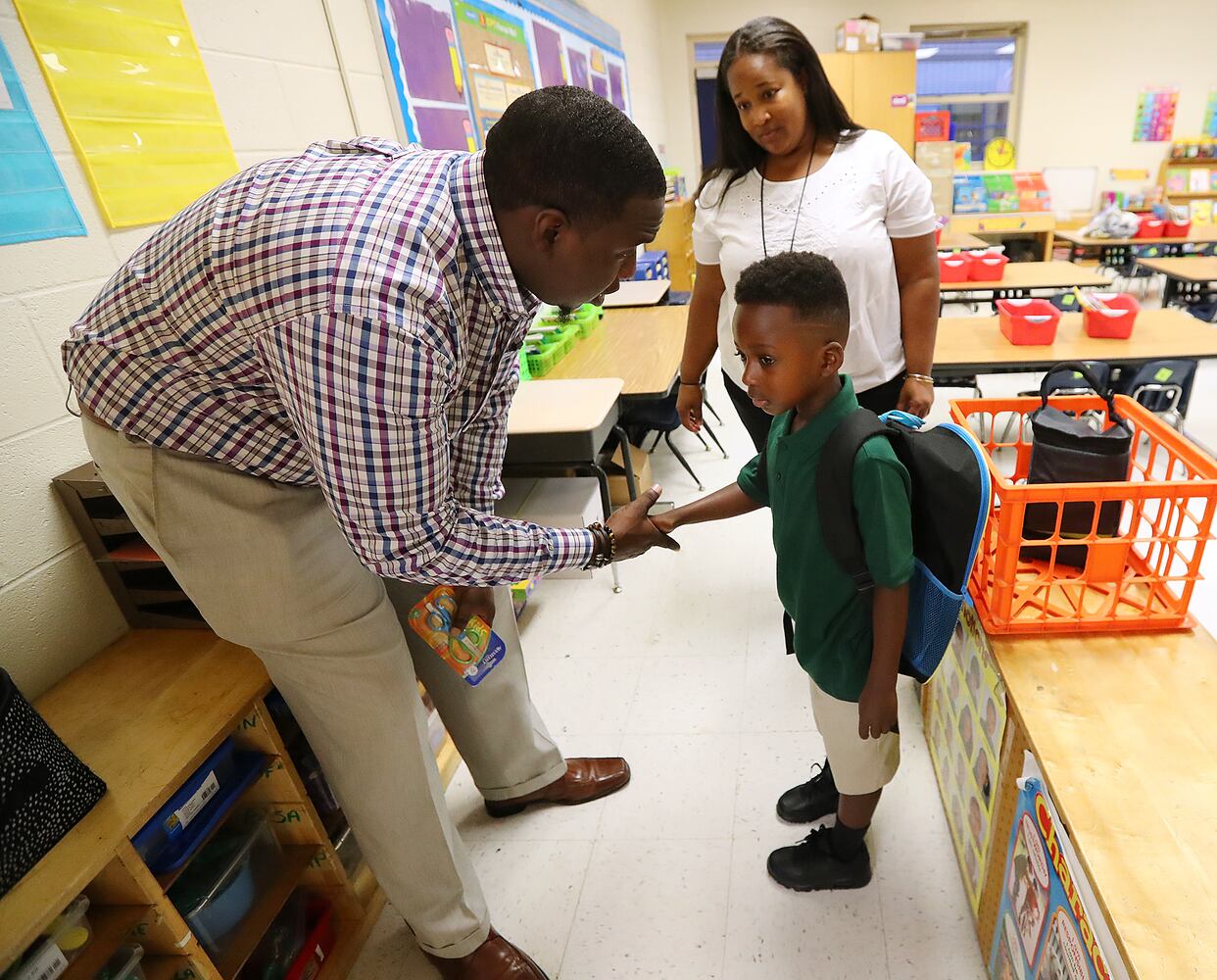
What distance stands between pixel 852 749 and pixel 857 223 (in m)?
1.11

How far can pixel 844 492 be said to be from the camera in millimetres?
1046

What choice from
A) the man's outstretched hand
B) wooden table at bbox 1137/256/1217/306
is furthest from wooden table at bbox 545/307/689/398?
wooden table at bbox 1137/256/1217/306

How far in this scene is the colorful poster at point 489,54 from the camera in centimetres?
313

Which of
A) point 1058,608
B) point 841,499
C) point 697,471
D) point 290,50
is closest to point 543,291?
point 841,499

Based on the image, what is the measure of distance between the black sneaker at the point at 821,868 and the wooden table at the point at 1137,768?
20.1 inches

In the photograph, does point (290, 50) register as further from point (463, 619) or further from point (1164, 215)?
point (1164, 215)

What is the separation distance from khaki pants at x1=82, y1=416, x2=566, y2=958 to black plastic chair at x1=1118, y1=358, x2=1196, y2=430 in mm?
2823

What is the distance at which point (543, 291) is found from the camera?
0.93 m

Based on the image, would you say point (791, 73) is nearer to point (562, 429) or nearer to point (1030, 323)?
point (562, 429)

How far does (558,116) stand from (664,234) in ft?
17.5

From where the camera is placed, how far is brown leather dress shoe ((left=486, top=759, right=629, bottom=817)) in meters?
1.76

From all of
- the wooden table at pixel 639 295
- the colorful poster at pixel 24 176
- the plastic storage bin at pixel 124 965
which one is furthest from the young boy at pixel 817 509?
the wooden table at pixel 639 295

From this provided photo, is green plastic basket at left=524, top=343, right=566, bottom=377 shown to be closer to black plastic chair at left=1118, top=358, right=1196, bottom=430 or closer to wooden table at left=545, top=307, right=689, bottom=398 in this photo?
wooden table at left=545, top=307, right=689, bottom=398

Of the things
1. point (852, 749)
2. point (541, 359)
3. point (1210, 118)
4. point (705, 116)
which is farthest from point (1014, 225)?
point (852, 749)
